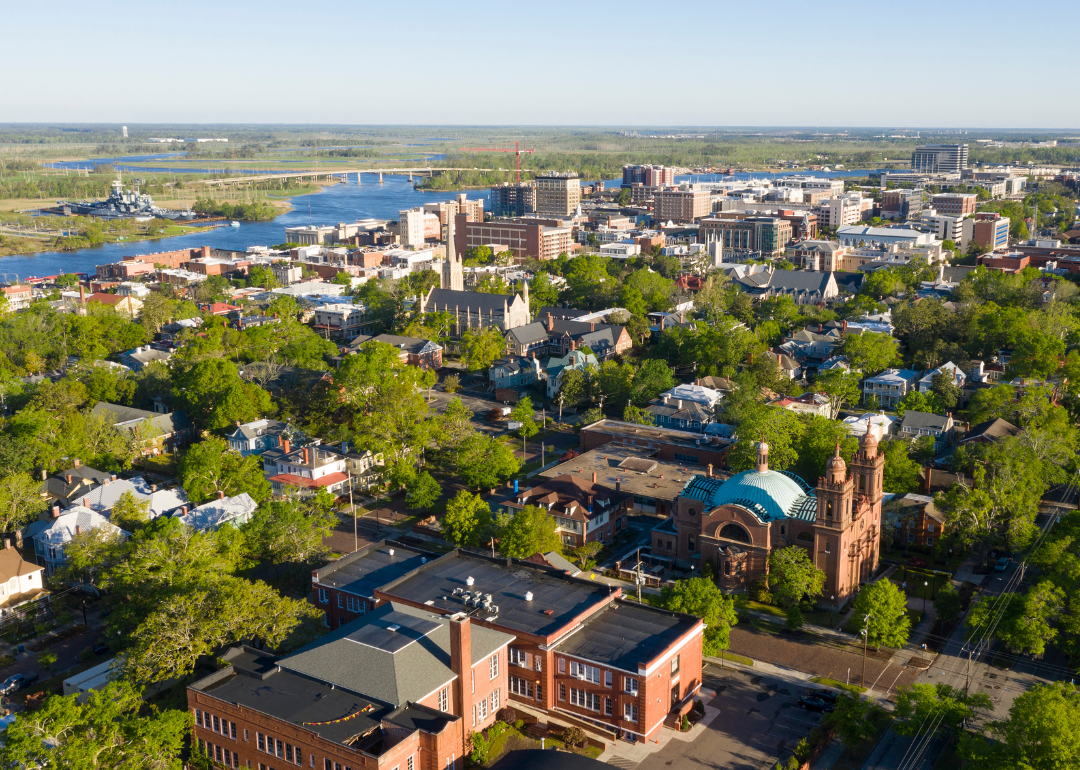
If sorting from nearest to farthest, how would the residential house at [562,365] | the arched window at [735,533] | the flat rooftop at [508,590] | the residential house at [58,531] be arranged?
1. the flat rooftop at [508,590]
2. the arched window at [735,533]
3. the residential house at [58,531]
4. the residential house at [562,365]

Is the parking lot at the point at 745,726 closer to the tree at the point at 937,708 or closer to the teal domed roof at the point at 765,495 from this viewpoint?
the tree at the point at 937,708

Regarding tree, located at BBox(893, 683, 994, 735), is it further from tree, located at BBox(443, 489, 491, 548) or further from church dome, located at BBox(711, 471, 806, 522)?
tree, located at BBox(443, 489, 491, 548)

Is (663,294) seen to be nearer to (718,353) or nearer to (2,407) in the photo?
(718,353)

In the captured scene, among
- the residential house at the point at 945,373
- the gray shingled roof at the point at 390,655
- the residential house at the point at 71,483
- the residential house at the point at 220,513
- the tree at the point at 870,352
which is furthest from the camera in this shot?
the tree at the point at 870,352

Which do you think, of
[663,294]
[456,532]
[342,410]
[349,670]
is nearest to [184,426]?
[342,410]

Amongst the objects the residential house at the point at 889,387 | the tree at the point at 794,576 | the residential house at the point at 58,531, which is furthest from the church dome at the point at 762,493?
the residential house at the point at 889,387

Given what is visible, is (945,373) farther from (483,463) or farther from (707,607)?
(707,607)
